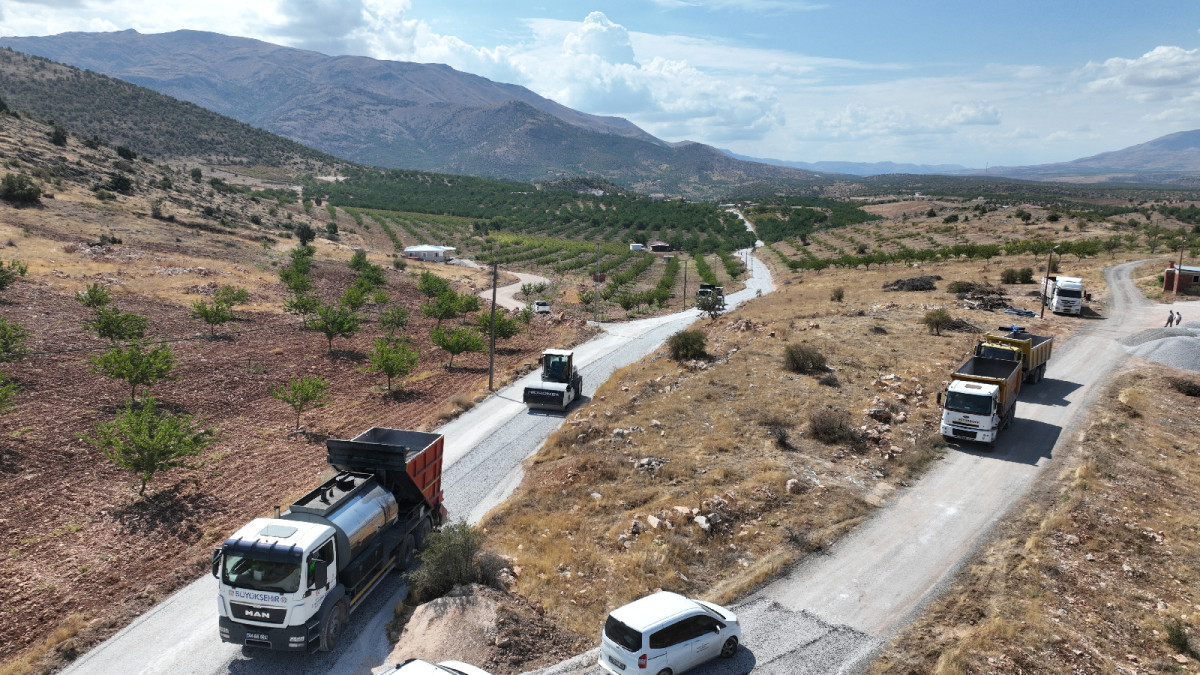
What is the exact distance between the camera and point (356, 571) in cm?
1445

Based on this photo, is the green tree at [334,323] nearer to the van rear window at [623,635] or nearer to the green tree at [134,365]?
the green tree at [134,365]

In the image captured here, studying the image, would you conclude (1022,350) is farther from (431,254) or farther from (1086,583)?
(431,254)

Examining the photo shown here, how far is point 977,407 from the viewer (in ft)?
78.7

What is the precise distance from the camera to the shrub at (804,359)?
108ft

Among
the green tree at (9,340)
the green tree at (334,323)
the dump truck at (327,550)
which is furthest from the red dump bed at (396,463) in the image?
the green tree at (334,323)

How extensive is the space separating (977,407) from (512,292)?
57870 millimetres

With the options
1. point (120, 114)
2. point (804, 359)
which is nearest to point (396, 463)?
point (804, 359)

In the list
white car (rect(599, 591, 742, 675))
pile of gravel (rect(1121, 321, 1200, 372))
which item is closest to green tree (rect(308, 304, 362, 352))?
white car (rect(599, 591, 742, 675))

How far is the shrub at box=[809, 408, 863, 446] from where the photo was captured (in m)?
24.6

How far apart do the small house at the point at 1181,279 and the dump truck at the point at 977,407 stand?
39329 millimetres

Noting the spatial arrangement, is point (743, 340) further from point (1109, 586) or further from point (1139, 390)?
point (1109, 586)

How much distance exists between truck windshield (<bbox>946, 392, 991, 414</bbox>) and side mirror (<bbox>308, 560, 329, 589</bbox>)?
22263 mm

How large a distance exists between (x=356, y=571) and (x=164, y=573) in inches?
244

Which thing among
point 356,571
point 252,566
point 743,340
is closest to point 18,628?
point 252,566
